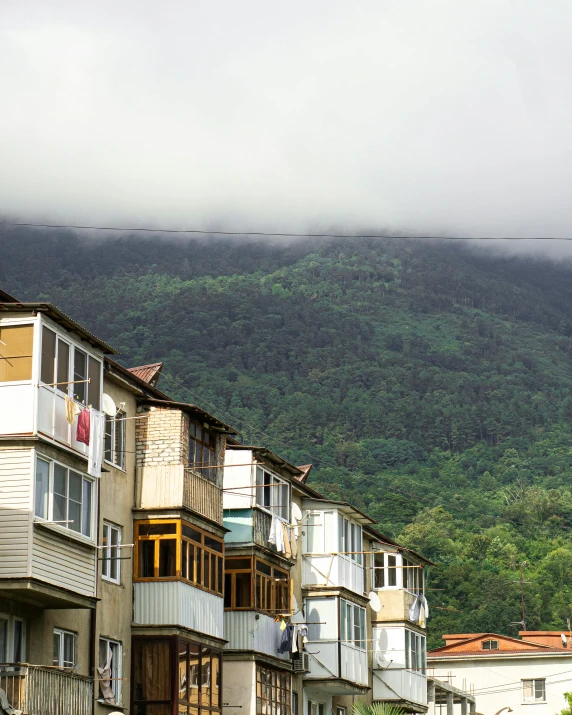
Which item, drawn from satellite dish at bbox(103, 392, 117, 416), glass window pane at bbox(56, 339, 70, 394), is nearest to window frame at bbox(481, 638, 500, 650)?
satellite dish at bbox(103, 392, 117, 416)

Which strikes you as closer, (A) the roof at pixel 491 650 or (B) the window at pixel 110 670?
(B) the window at pixel 110 670

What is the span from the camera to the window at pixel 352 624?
188ft

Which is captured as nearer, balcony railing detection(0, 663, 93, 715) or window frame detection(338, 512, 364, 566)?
balcony railing detection(0, 663, 93, 715)

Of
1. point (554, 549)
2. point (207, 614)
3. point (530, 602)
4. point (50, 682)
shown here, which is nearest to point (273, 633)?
point (207, 614)

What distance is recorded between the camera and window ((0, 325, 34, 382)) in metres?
33.6

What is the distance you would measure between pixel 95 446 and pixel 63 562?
344 cm

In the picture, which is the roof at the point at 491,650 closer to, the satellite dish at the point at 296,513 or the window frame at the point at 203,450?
the satellite dish at the point at 296,513

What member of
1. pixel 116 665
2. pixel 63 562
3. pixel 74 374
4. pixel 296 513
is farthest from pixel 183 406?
pixel 296 513

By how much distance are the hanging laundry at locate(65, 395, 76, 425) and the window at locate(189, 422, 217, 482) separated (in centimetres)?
902

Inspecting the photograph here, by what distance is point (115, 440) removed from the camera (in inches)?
1624

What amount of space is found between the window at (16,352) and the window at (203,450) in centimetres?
1084

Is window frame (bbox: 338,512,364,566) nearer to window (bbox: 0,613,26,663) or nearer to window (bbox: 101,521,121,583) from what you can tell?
window (bbox: 101,521,121,583)

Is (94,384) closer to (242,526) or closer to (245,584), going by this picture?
(242,526)

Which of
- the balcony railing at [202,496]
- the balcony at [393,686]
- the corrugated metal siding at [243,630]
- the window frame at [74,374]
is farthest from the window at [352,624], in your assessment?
the window frame at [74,374]
